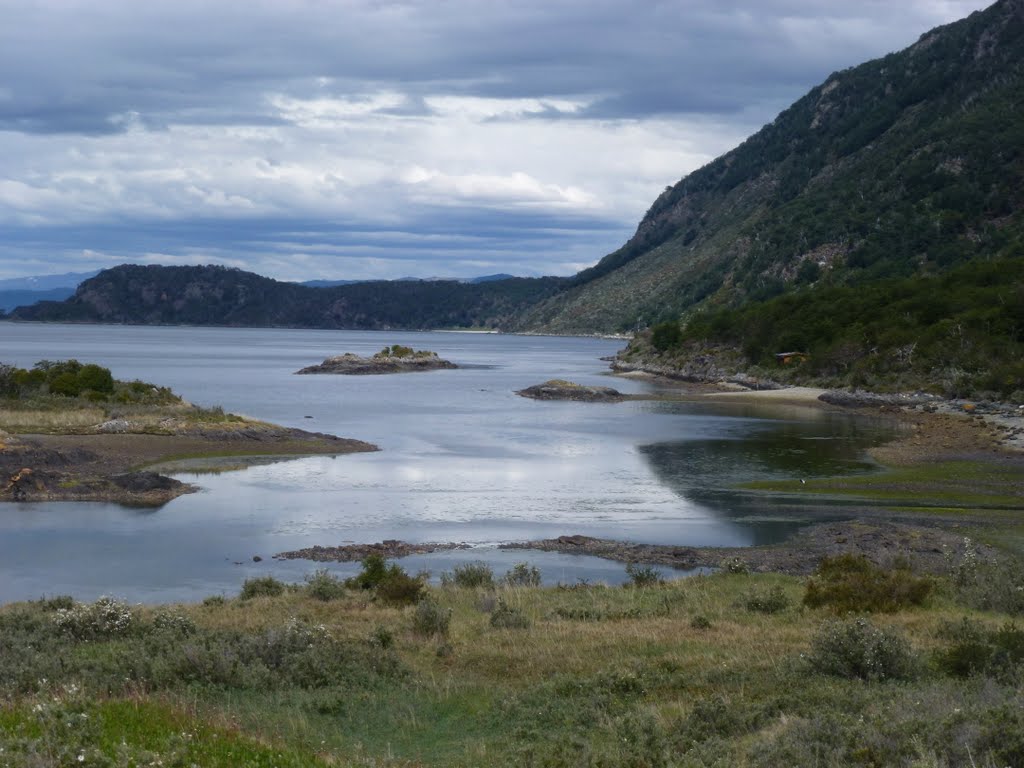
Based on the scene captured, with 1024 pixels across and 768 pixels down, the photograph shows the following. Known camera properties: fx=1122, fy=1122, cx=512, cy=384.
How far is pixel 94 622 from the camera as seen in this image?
16.2 meters

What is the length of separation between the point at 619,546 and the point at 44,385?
4076 centimetres

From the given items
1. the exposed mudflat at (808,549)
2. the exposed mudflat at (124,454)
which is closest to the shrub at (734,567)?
the exposed mudflat at (808,549)

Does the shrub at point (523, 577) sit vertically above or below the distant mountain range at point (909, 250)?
below

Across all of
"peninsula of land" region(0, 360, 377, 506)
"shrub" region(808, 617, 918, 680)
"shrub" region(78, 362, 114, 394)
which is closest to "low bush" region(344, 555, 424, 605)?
"shrub" region(808, 617, 918, 680)

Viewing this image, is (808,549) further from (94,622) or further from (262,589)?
(94,622)

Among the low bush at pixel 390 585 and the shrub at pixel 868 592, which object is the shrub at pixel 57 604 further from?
the shrub at pixel 868 592

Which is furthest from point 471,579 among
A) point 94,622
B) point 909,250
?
point 909,250

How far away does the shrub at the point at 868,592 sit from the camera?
1842 cm

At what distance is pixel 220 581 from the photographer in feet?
84.7

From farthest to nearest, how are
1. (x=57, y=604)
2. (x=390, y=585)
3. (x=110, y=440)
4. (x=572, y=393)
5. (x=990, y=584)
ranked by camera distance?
(x=572, y=393) < (x=110, y=440) < (x=390, y=585) < (x=990, y=584) < (x=57, y=604)

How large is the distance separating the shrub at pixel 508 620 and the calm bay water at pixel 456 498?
7.79 meters

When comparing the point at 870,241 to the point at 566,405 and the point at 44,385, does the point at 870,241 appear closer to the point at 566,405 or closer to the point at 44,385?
the point at 566,405

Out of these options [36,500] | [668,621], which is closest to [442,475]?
[36,500]

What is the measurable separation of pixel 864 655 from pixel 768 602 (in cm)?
595
